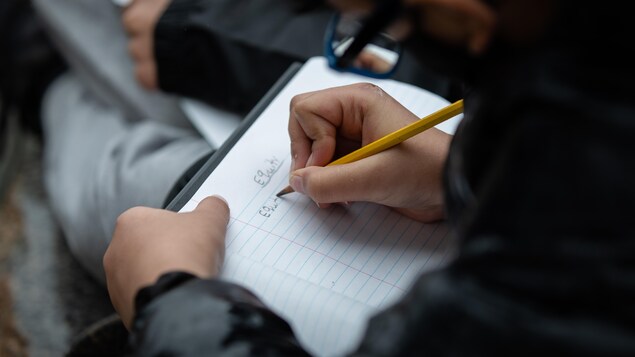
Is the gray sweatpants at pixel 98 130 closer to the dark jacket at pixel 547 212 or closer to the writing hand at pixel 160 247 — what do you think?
the writing hand at pixel 160 247

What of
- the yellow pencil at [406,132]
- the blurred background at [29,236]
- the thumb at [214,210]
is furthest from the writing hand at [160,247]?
the blurred background at [29,236]

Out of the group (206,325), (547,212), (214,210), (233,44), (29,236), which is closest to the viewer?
(547,212)

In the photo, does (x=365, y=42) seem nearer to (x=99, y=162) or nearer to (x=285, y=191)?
(x=285, y=191)

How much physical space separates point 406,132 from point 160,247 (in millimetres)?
214

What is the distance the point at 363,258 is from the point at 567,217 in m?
0.25

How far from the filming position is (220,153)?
64 centimetres

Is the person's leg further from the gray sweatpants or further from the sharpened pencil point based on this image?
the sharpened pencil point

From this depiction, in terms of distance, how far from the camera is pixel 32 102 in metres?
1.11

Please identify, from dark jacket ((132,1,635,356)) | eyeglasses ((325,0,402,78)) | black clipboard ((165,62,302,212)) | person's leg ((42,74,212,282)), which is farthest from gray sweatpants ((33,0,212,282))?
dark jacket ((132,1,635,356))

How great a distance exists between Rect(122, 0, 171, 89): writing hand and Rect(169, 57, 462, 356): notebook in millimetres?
A: 260

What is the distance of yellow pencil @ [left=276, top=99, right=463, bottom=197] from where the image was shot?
1.87 feet

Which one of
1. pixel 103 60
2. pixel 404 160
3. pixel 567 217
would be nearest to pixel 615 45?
pixel 567 217

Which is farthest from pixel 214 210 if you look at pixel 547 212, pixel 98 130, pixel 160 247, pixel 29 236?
pixel 29 236

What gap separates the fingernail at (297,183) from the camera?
1.95 feet
